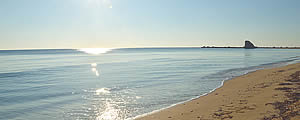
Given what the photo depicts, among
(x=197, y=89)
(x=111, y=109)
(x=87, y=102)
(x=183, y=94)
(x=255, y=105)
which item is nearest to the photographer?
(x=255, y=105)

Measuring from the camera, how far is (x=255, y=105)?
8641 millimetres

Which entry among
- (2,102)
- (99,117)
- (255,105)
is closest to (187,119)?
(255,105)

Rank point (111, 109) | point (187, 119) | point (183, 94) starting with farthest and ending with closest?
1. point (183, 94)
2. point (111, 109)
3. point (187, 119)

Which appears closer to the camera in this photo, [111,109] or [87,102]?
[111,109]

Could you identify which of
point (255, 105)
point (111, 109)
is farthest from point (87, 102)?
point (255, 105)

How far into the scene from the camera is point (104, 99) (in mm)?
13039

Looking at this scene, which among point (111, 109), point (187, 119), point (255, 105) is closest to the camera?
point (187, 119)

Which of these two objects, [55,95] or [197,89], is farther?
[197,89]

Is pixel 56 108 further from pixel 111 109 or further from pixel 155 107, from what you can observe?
pixel 155 107

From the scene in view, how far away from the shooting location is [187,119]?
7992 mm

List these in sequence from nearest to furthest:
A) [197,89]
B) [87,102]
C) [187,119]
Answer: [187,119]
[87,102]
[197,89]

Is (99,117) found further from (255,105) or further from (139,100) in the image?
(255,105)

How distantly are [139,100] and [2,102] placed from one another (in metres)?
8.95

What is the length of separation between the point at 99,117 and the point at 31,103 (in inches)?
225
